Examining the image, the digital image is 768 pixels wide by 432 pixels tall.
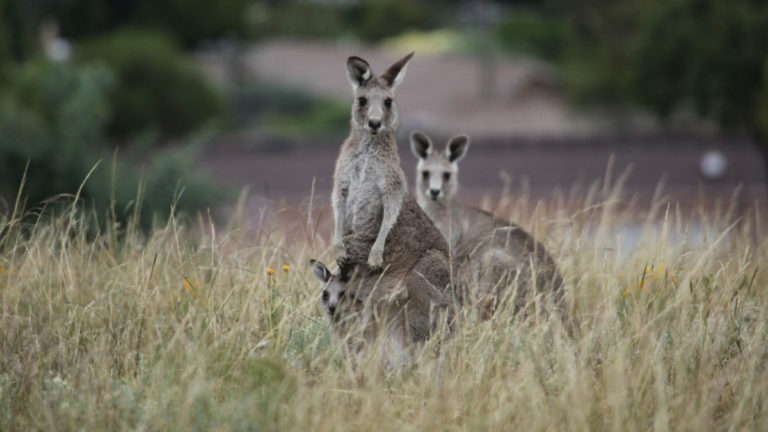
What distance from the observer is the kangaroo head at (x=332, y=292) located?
5438 millimetres

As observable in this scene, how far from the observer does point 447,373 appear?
16.8 feet

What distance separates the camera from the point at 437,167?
785 centimetres

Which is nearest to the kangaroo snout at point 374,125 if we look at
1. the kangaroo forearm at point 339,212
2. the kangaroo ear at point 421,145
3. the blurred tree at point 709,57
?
the kangaroo forearm at point 339,212

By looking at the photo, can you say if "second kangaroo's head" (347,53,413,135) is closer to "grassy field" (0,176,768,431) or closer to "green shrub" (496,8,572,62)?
"grassy field" (0,176,768,431)

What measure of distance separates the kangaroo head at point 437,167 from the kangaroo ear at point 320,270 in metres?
2.20

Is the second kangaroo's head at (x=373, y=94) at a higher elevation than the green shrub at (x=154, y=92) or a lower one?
higher

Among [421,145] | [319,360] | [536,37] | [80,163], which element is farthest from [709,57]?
[536,37]

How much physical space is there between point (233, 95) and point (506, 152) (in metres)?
16.5

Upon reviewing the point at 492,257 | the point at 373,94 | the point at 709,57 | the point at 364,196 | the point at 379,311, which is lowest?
the point at 379,311

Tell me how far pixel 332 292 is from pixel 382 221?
53cm

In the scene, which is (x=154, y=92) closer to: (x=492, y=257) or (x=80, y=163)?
(x=80, y=163)

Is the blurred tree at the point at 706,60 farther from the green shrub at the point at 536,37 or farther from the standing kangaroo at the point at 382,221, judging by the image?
the green shrub at the point at 536,37

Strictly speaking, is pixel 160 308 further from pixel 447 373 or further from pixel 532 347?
pixel 532 347

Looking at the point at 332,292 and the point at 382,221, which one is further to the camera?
the point at 382,221
